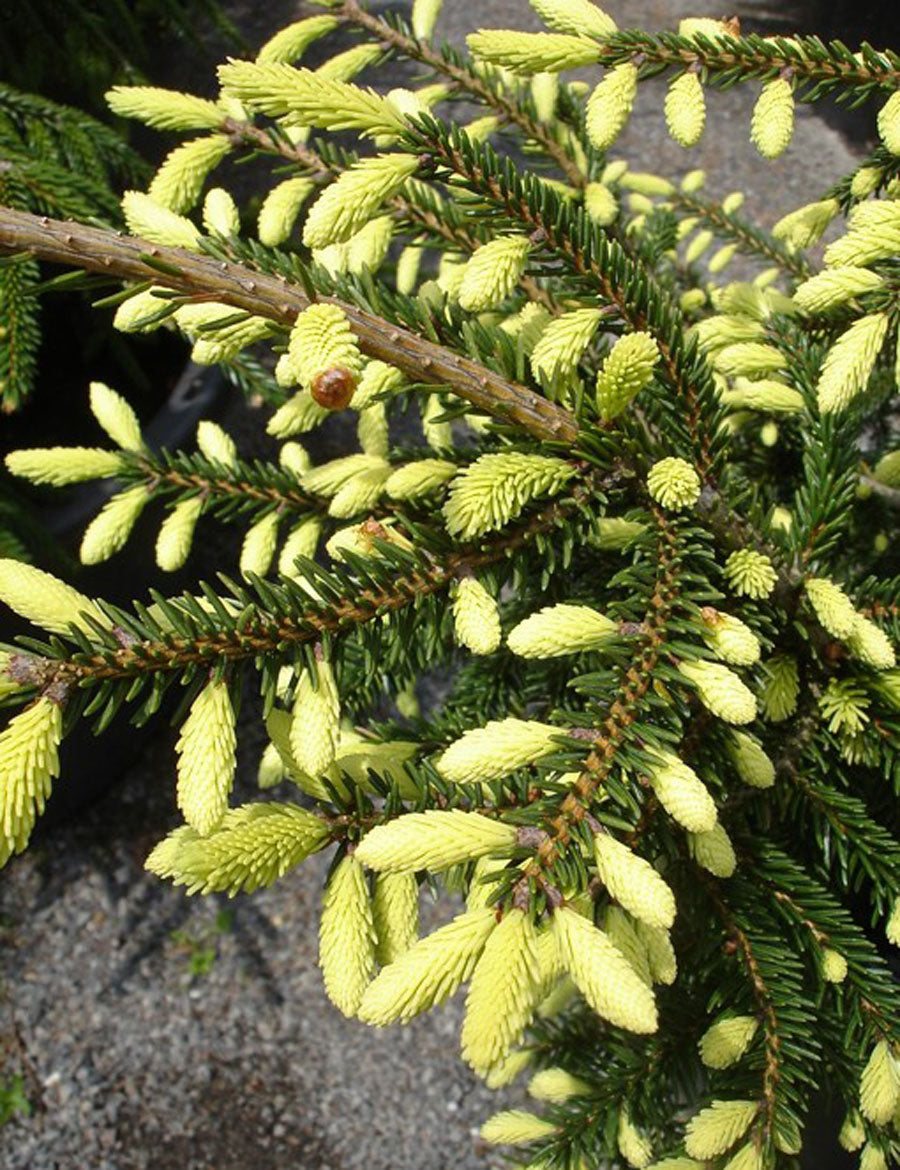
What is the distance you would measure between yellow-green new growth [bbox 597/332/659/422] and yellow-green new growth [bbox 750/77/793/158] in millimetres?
305

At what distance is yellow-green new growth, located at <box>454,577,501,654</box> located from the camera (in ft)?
2.51

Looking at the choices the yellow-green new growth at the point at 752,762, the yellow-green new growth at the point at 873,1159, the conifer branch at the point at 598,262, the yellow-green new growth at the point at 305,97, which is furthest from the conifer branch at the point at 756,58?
the yellow-green new growth at the point at 873,1159

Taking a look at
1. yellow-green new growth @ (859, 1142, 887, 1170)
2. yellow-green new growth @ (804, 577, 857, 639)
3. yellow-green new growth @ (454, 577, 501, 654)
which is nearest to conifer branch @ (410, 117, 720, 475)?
yellow-green new growth @ (804, 577, 857, 639)

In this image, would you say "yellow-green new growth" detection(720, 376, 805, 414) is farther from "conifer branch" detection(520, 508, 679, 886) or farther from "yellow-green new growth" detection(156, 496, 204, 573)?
"yellow-green new growth" detection(156, 496, 204, 573)

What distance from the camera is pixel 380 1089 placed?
1.98 m

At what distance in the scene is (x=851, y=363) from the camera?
0.82 m

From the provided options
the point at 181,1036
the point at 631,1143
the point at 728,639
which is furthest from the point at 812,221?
the point at 181,1036

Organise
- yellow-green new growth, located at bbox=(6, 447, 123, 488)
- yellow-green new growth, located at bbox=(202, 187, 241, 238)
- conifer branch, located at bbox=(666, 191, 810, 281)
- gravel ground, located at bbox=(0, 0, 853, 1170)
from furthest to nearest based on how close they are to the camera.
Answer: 1. gravel ground, located at bbox=(0, 0, 853, 1170)
2. conifer branch, located at bbox=(666, 191, 810, 281)
3. yellow-green new growth, located at bbox=(6, 447, 123, 488)
4. yellow-green new growth, located at bbox=(202, 187, 241, 238)

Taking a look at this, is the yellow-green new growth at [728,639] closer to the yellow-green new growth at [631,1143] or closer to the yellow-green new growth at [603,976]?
the yellow-green new growth at [603,976]

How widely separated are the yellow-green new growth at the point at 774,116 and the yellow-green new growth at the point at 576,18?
0.15 metres

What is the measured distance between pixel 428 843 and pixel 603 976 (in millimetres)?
124

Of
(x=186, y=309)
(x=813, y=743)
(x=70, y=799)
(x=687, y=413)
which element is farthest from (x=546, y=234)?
(x=70, y=799)

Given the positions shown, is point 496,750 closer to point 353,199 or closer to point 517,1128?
point 353,199

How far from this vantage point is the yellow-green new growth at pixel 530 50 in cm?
82
